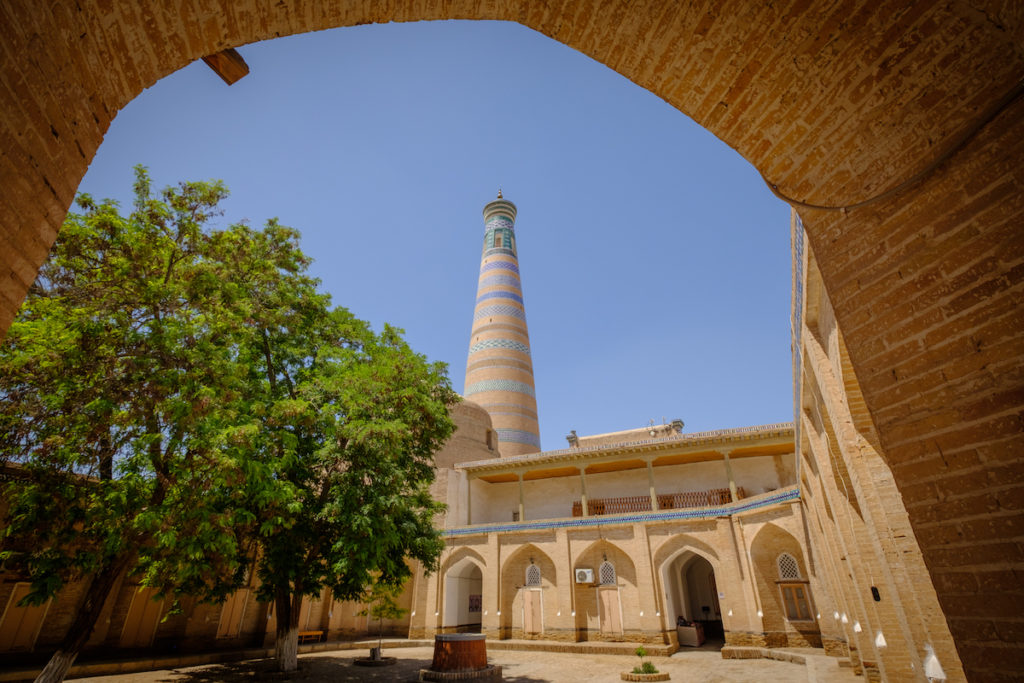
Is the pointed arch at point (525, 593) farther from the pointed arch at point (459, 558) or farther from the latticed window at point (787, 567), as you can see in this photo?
the latticed window at point (787, 567)

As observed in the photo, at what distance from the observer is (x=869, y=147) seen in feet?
7.07

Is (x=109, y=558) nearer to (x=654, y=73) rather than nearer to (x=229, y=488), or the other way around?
(x=229, y=488)

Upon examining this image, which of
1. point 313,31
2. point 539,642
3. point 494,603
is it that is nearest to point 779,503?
point 539,642

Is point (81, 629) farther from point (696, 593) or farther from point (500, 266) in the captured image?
point (500, 266)

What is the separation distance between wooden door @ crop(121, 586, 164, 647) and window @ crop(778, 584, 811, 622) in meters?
15.7

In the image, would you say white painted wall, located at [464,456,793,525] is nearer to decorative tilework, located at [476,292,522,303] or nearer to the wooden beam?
decorative tilework, located at [476,292,522,303]

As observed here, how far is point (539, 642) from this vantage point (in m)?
15.1

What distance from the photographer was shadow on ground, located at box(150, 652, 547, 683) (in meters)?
9.50

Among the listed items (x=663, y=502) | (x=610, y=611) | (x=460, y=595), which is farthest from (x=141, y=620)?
(x=663, y=502)

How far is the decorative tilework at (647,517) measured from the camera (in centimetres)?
→ 1372

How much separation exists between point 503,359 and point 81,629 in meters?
20.1

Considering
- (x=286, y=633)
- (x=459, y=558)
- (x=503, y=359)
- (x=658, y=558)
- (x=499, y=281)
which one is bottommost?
(x=286, y=633)

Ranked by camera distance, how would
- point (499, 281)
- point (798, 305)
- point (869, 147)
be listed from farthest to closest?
point (499, 281) < point (798, 305) < point (869, 147)

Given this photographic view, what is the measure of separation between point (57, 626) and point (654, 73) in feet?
50.2
